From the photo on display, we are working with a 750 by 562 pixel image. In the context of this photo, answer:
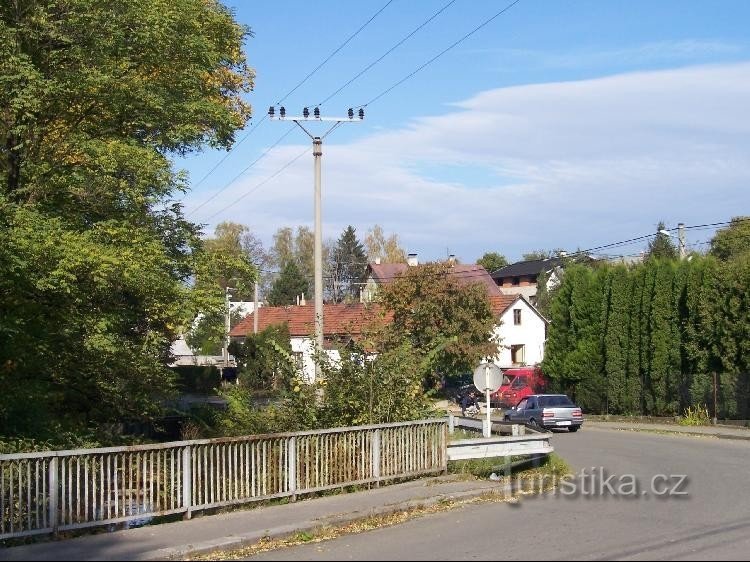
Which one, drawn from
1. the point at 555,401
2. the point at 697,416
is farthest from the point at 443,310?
the point at 697,416

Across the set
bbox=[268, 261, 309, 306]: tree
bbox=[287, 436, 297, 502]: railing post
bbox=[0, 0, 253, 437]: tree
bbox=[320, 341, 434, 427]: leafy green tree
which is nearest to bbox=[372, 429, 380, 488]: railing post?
bbox=[320, 341, 434, 427]: leafy green tree

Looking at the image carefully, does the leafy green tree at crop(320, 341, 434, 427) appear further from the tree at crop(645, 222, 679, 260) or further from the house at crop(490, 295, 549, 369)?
the tree at crop(645, 222, 679, 260)

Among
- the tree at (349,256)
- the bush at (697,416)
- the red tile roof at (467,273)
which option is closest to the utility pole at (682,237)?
the bush at (697,416)

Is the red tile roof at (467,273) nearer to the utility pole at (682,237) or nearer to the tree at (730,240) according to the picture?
the tree at (730,240)

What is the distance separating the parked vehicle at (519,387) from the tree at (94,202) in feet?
91.8

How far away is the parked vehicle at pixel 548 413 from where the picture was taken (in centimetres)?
3228

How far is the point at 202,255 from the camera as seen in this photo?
18.3m

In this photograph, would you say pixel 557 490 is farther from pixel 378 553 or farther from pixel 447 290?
pixel 447 290

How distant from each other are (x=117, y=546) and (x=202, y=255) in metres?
8.86

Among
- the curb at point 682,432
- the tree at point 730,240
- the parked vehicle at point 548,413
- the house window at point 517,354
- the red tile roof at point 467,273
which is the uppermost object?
the tree at point 730,240

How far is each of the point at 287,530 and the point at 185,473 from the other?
172 centimetres

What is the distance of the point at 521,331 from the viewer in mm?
64938

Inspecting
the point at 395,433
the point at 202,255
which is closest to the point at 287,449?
the point at 395,433

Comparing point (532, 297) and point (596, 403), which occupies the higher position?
point (532, 297)
